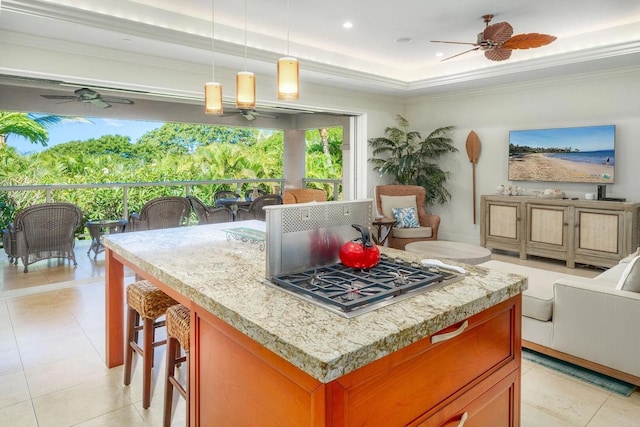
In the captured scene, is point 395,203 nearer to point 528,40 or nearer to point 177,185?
point 528,40

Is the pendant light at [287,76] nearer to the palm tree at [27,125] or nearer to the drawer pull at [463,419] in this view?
the drawer pull at [463,419]

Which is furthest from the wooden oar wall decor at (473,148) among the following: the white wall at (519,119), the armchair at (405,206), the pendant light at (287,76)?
the pendant light at (287,76)

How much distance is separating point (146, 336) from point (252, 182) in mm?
6735

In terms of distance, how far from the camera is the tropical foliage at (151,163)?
715cm

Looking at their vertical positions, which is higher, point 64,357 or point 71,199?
point 71,199

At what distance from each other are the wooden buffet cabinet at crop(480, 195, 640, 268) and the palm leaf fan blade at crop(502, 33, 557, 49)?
234cm

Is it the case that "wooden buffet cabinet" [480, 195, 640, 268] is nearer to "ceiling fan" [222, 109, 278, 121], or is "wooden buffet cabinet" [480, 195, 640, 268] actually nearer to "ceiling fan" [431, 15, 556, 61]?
"ceiling fan" [431, 15, 556, 61]

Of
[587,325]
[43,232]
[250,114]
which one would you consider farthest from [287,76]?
[250,114]

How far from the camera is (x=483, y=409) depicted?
1516 mm

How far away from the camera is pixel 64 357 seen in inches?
113

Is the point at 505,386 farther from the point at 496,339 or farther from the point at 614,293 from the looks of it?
the point at 614,293

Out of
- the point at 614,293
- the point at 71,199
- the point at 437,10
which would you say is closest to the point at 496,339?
the point at 614,293

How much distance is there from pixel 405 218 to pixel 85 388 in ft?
14.5

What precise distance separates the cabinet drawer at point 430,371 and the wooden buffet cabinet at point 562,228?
4074 mm
